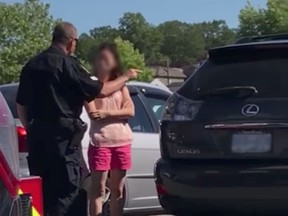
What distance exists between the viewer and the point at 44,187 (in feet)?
24.0

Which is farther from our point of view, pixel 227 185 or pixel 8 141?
pixel 227 185

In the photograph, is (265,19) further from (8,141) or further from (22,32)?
(8,141)

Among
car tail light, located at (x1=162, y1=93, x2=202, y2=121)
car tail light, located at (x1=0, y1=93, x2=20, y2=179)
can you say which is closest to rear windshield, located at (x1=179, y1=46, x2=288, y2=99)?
car tail light, located at (x1=162, y1=93, x2=202, y2=121)

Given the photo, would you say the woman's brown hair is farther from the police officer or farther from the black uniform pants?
the black uniform pants

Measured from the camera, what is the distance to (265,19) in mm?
70125

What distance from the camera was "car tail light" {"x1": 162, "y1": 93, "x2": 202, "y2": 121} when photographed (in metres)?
6.80

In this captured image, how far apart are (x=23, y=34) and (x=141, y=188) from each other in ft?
206

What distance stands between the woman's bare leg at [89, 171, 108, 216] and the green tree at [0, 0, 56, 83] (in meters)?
57.5

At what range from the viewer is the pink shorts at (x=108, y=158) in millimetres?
8156

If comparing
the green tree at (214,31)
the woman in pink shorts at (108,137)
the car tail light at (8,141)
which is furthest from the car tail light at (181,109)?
the green tree at (214,31)

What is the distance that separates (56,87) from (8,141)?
4.25 metres

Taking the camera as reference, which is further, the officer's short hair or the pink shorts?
the pink shorts

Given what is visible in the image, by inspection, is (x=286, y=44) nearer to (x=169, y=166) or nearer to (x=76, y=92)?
(x=169, y=166)

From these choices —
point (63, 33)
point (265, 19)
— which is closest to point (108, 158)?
point (63, 33)
